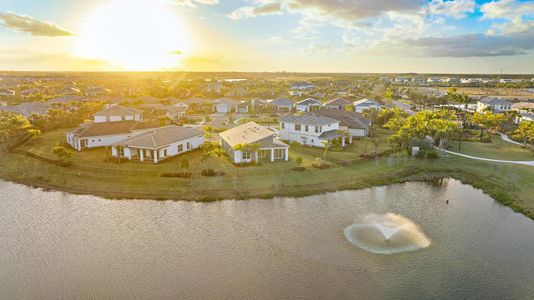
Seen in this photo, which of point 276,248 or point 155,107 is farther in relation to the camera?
point 155,107

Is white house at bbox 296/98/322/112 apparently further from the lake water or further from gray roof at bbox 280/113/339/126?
the lake water

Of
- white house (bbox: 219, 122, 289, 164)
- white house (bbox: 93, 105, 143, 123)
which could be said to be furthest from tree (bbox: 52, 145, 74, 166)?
white house (bbox: 93, 105, 143, 123)

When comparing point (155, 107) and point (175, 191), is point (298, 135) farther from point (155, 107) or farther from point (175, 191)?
point (155, 107)

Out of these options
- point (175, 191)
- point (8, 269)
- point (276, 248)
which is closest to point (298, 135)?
point (175, 191)

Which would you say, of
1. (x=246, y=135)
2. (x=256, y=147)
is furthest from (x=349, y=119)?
(x=256, y=147)

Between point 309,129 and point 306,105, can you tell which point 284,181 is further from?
point 306,105

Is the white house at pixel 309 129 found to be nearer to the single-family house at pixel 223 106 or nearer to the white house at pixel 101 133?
the white house at pixel 101 133
